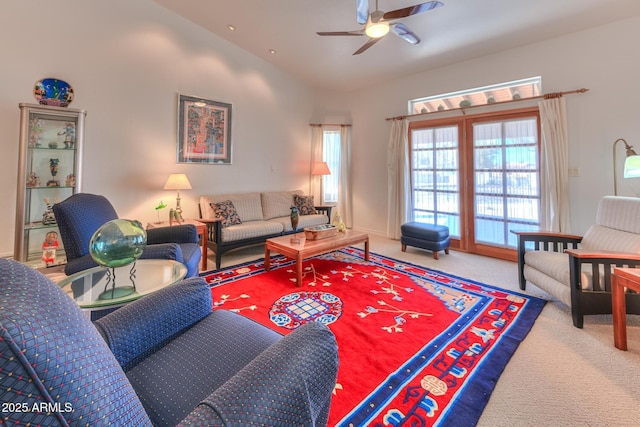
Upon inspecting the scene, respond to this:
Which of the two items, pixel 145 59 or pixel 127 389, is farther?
pixel 145 59

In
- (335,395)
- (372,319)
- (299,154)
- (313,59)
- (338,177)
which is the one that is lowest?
(335,395)

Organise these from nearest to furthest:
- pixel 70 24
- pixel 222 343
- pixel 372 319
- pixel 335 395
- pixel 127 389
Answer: pixel 127 389 → pixel 222 343 → pixel 335 395 → pixel 372 319 → pixel 70 24

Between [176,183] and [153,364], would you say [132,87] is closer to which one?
[176,183]

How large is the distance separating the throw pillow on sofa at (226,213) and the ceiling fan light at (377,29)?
289 centimetres

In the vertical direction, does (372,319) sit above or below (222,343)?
below

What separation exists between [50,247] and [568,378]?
4.65 metres

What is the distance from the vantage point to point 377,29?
2803 millimetres

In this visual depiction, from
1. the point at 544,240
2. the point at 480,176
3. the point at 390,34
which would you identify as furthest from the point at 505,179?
the point at 390,34

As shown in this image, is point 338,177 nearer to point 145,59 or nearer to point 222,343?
point 145,59

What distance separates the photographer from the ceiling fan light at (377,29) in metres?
2.74

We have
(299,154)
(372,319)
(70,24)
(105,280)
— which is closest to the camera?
(105,280)

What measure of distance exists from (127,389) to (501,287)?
11.0 ft

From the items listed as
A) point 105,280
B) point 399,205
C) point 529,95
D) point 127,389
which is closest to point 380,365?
point 127,389

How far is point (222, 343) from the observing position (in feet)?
3.91
